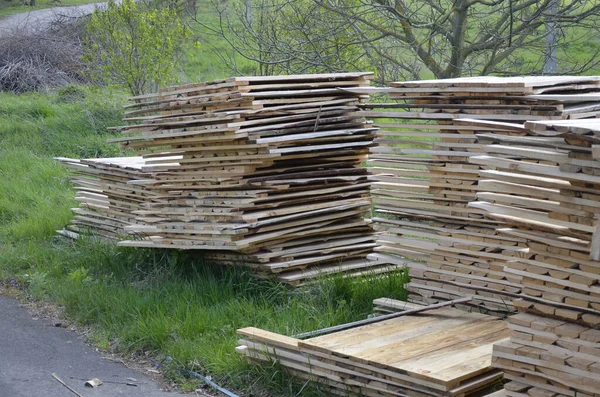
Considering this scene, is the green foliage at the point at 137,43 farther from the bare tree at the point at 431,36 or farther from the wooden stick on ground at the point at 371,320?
the wooden stick on ground at the point at 371,320

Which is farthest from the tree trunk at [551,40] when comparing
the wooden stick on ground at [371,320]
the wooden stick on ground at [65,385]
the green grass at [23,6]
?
the green grass at [23,6]

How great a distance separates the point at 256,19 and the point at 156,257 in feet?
20.0

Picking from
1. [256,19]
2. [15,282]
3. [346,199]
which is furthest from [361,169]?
[256,19]

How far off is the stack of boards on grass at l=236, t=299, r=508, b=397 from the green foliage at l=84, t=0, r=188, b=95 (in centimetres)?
900

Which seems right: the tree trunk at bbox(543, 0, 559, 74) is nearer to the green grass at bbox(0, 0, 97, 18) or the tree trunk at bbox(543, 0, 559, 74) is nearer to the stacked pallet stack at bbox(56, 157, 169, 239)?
the stacked pallet stack at bbox(56, 157, 169, 239)

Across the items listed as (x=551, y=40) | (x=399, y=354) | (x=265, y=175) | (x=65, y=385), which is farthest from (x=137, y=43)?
(x=399, y=354)

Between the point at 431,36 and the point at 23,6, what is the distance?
29575 mm

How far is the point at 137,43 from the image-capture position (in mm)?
13953

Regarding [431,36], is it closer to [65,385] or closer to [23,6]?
[65,385]

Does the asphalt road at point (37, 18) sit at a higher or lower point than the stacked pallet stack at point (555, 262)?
higher

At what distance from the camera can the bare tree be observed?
9.15 m

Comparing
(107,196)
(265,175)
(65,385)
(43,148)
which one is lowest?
(65,385)

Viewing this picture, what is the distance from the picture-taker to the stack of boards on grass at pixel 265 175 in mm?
7117

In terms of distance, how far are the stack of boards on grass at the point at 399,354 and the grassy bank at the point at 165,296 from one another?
0.57ft
